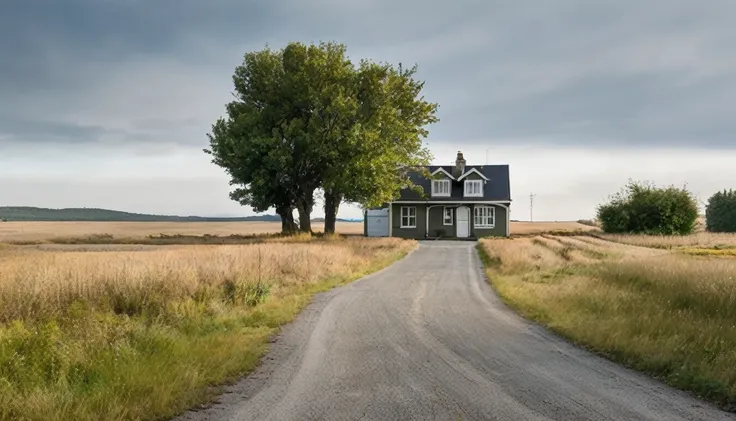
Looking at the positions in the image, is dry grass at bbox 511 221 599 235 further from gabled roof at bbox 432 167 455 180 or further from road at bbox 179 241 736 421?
road at bbox 179 241 736 421

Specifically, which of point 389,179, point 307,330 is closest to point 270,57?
point 389,179

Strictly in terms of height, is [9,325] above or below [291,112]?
below

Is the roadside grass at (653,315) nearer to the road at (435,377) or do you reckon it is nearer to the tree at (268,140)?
the road at (435,377)

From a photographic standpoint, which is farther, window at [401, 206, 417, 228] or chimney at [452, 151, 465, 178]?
chimney at [452, 151, 465, 178]

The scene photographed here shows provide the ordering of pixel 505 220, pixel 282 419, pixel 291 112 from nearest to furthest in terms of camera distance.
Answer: pixel 282 419, pixel 291 112, pixel 505 220

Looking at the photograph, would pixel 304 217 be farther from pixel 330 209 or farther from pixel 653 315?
pixel 653 315

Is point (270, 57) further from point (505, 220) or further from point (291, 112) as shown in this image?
point (505, 220)

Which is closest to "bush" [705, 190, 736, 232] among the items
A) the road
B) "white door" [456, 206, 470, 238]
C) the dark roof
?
the dark roof

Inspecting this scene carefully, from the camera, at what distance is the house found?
54438 millimetres

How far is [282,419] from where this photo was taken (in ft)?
19.7

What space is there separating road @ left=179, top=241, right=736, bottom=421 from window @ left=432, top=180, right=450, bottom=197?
42.5 m

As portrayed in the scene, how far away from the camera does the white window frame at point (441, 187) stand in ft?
182

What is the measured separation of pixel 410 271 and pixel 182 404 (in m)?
17.6

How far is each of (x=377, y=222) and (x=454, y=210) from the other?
798 cm
